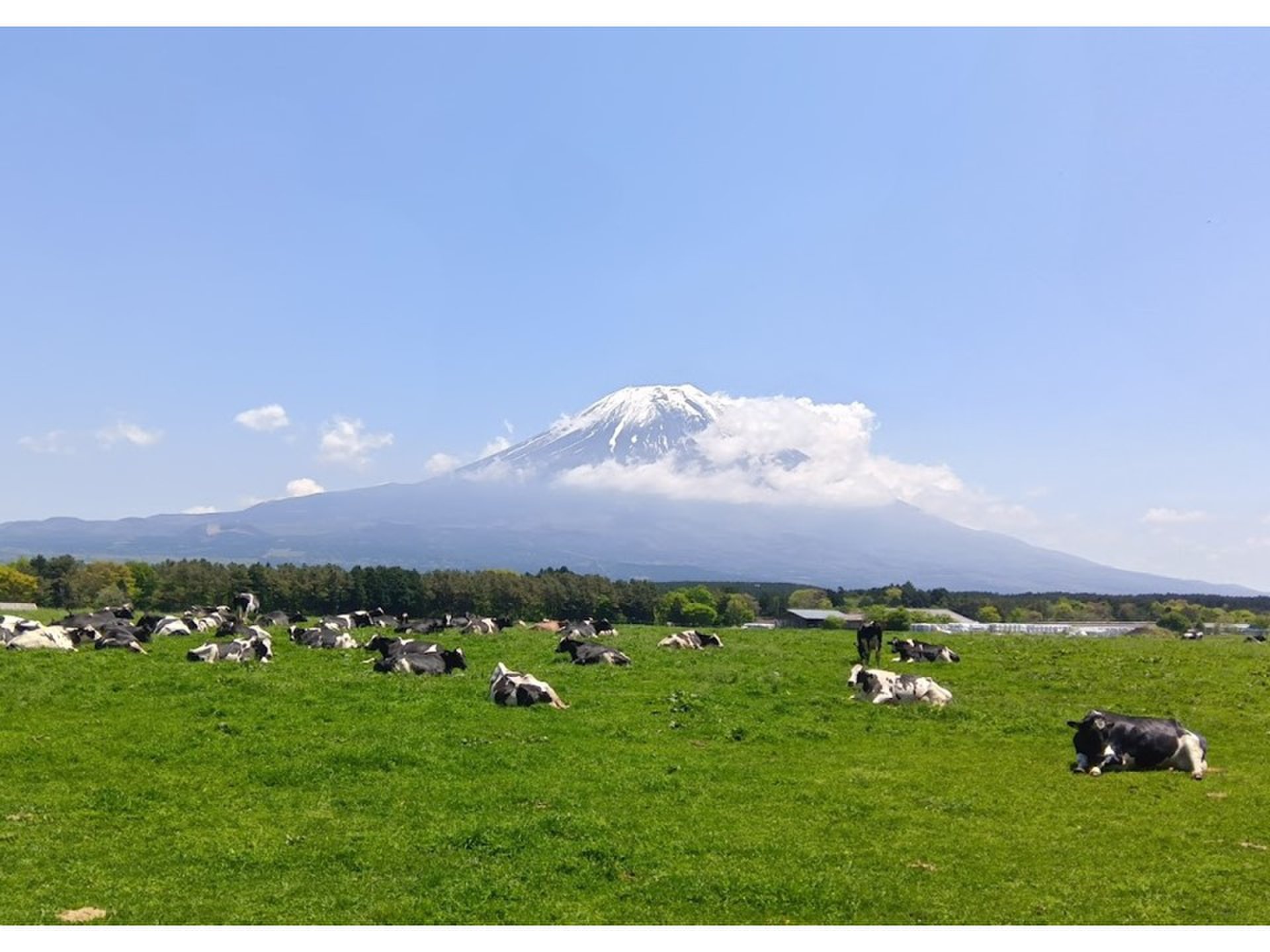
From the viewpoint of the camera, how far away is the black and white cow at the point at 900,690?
1723cm

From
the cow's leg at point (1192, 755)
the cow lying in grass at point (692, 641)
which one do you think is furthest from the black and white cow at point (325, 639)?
the cow's leg at point (1192, 755)

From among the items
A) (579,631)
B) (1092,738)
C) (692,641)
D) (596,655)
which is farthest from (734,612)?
(1092,738)

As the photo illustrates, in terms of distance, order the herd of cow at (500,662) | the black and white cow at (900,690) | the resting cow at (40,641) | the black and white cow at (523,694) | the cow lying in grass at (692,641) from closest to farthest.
→ the herd of cow at (500,662) → the black and white cow at (523,694) → the black and white cow at (900,690) → the resting cow at (40,641) → the cow lying in grass at (692,641)

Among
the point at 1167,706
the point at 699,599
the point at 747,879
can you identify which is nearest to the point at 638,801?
the point at 747,879

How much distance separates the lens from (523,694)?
1636cm

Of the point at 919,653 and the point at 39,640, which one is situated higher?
the point at 919,653

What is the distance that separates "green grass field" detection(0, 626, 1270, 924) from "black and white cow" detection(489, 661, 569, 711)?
1.65 feet

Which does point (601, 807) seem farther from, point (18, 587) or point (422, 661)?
point (18, 587)


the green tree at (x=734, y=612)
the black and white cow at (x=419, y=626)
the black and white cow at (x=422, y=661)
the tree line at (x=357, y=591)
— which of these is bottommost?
the green tree at (x=734, y=612)

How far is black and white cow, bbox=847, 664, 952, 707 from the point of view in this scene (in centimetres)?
1723

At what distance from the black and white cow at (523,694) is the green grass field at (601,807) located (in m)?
0.50

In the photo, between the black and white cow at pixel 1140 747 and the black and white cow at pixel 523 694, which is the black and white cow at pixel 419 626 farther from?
the black and white cow at pixel 1140 747

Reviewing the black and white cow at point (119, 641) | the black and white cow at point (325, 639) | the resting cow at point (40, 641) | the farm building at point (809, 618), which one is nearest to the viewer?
the resting cow at point (40, 641)

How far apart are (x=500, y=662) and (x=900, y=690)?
10.1 metres
